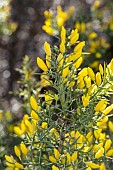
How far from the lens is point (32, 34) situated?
5.00 m

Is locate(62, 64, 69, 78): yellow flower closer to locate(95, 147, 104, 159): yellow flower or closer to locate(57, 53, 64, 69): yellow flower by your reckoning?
locate(57, 53, 64, 69): yellow flower

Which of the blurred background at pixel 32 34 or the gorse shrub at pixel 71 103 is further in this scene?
the blurred background at pixel 32 34

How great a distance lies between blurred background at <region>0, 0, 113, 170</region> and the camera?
12.3ft

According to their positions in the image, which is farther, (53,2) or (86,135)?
(53,2)

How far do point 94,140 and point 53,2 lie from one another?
335cm

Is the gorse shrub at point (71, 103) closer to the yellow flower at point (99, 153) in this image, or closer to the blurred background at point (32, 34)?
the yellow flower at point (99, 153)

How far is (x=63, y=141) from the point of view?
1754 millimetres

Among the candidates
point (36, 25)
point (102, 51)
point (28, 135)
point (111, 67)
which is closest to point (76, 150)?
Answer: point (28, 135)

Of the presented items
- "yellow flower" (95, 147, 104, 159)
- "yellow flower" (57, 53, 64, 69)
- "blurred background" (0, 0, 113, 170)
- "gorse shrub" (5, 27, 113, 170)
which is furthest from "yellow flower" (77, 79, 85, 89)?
"blurred background" (0, 0, 113, 170)

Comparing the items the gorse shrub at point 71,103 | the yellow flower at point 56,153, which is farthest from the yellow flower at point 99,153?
the yellow flower at point 56,153

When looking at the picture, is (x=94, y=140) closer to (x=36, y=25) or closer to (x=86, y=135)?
(x=86, y=135)

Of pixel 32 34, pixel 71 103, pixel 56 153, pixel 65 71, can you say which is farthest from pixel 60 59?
pixel 32 34

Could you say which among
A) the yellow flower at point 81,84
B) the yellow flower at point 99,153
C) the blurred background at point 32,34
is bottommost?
the yellow flower at point 99,153

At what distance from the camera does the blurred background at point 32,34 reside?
3.74m
